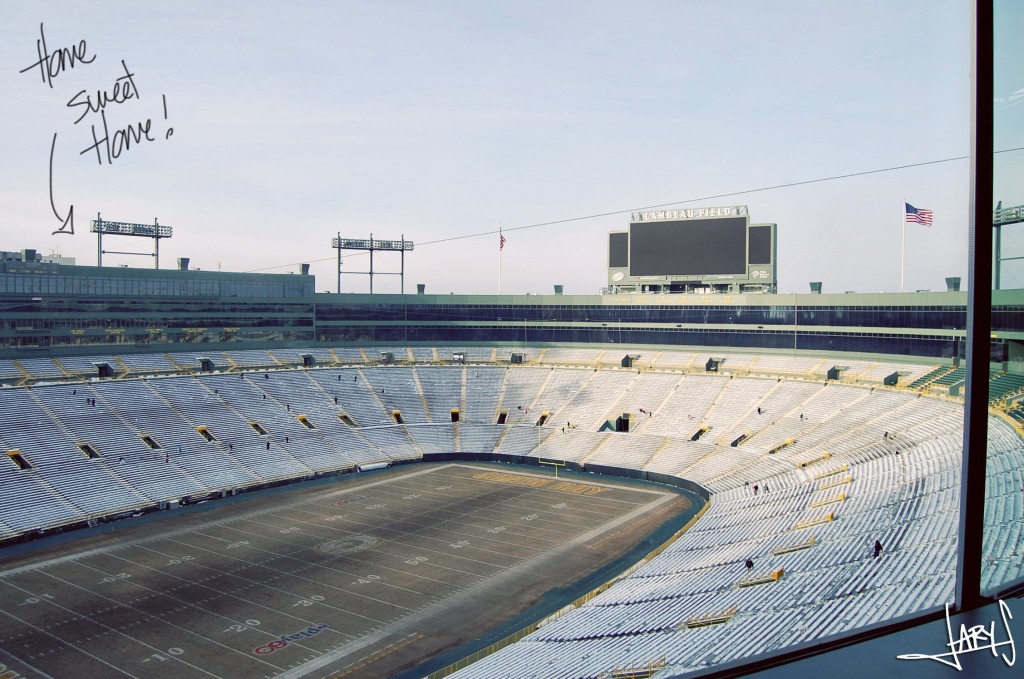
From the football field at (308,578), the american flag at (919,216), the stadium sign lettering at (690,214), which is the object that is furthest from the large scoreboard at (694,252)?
the football field at (308,578)

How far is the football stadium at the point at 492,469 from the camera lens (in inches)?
869

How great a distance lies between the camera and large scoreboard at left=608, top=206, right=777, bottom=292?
59.9 metres

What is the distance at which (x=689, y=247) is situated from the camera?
62.1 meters

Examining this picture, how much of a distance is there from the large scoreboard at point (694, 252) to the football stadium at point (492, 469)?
20 cm

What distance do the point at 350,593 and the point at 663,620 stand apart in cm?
1352

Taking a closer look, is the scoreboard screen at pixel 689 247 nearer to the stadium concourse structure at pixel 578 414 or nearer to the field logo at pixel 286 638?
the stadium concourse structure at pixel 578 414

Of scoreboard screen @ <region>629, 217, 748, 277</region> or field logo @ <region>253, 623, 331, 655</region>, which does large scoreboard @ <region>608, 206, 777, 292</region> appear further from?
field logo @ <region>253, 623, 331, 655</region>

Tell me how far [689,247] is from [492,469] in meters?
24.5

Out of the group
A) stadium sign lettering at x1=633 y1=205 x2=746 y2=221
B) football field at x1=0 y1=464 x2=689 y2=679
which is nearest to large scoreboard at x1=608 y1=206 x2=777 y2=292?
stadium sign lettering at x1=633 y1=205 x2=746 y2=221

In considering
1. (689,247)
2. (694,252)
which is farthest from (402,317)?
(694,252)

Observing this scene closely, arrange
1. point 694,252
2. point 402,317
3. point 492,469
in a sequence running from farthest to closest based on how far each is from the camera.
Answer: point 402,317 < point 694,252 < point 492,469

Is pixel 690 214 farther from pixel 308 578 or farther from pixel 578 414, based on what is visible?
pixel 308 578

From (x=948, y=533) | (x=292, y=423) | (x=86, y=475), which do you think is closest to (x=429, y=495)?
(x=292, y=423)

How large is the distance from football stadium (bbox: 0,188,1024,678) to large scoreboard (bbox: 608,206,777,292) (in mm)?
203
